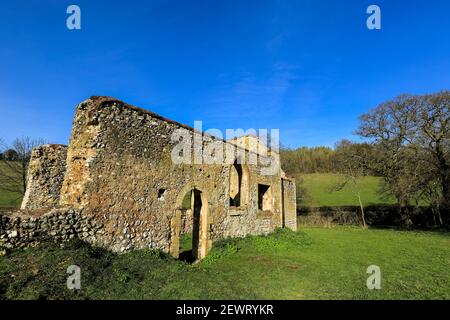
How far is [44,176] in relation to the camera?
40.2 ft

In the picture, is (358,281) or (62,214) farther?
(358,281)

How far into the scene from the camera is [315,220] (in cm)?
2861

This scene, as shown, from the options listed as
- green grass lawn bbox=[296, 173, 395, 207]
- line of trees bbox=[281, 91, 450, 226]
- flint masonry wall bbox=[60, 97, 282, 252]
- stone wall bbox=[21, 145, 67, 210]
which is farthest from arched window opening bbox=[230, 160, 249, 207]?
green grass lawn bbox=[296, 173, 395, 207]

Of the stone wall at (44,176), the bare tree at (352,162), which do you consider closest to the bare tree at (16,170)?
the stone wall at (44,176)

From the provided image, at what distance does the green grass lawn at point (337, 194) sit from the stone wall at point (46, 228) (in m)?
27.8

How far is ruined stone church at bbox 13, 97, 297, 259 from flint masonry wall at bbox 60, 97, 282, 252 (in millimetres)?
22

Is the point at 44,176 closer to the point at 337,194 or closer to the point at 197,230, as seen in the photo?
the point at 197,230

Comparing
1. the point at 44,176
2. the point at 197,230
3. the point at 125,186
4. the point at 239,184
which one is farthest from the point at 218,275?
the point at 44,176

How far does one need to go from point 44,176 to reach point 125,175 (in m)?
6.94

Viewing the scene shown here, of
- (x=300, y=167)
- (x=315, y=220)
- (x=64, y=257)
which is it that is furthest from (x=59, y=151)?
(x=300, y=167)

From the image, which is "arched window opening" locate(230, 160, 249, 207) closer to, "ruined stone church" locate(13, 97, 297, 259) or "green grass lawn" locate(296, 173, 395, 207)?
"ruined stone church" locate(13, 97, 297, 259)

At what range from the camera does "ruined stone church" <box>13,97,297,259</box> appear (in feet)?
23.6
